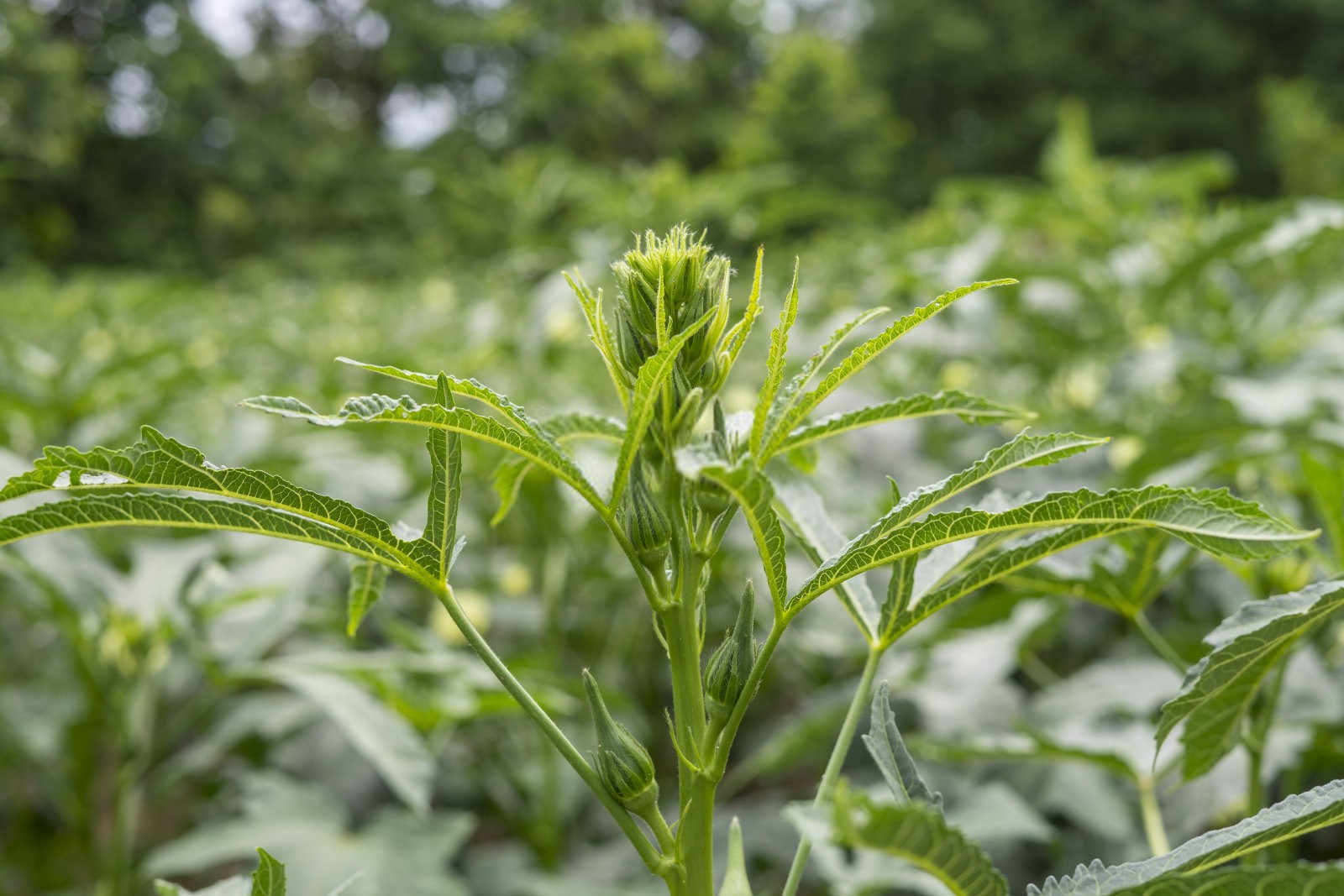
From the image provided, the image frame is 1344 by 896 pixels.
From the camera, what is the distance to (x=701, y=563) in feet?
2.05

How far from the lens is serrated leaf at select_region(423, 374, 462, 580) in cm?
57

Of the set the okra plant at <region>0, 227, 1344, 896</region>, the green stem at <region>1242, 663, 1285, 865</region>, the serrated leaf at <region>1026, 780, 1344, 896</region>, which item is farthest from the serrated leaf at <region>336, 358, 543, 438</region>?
the green stem at <region>1242, 663, 1285, 865</region>

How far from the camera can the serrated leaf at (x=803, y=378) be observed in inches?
23.0

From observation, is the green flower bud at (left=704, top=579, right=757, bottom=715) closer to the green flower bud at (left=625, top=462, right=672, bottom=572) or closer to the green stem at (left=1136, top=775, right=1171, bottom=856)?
the green flower bud at (left=625, top=462, right=672, bottom=572)

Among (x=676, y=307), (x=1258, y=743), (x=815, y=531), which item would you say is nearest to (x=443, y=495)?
(x=676, y=307)

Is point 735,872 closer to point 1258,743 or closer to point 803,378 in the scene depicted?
point 803,378

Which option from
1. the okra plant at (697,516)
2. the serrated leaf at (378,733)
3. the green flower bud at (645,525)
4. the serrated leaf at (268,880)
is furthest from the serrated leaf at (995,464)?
the serrated leaf at (378,733)

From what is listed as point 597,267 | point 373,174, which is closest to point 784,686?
point 597,267

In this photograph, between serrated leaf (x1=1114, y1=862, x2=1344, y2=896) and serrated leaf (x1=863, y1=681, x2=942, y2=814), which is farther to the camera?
serrated leaf (x1=863, y1=681, x2=942, y2=814)

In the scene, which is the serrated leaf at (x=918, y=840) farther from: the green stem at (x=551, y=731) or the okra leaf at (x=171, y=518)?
the okra leaf at (x=171, y=518)

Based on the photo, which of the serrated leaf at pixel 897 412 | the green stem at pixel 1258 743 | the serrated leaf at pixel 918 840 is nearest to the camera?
the serrated leaf at pixel 918 840

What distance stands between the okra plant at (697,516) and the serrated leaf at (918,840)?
0.01 m


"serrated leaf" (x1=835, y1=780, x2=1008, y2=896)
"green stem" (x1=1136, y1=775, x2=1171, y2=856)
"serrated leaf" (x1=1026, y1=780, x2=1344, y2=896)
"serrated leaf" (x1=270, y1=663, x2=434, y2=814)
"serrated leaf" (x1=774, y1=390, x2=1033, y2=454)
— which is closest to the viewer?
"serrated leaf" (x1=835, y1=780, x2=1008, y2=896)

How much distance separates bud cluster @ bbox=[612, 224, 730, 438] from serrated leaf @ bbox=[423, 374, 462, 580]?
0.11 meters
